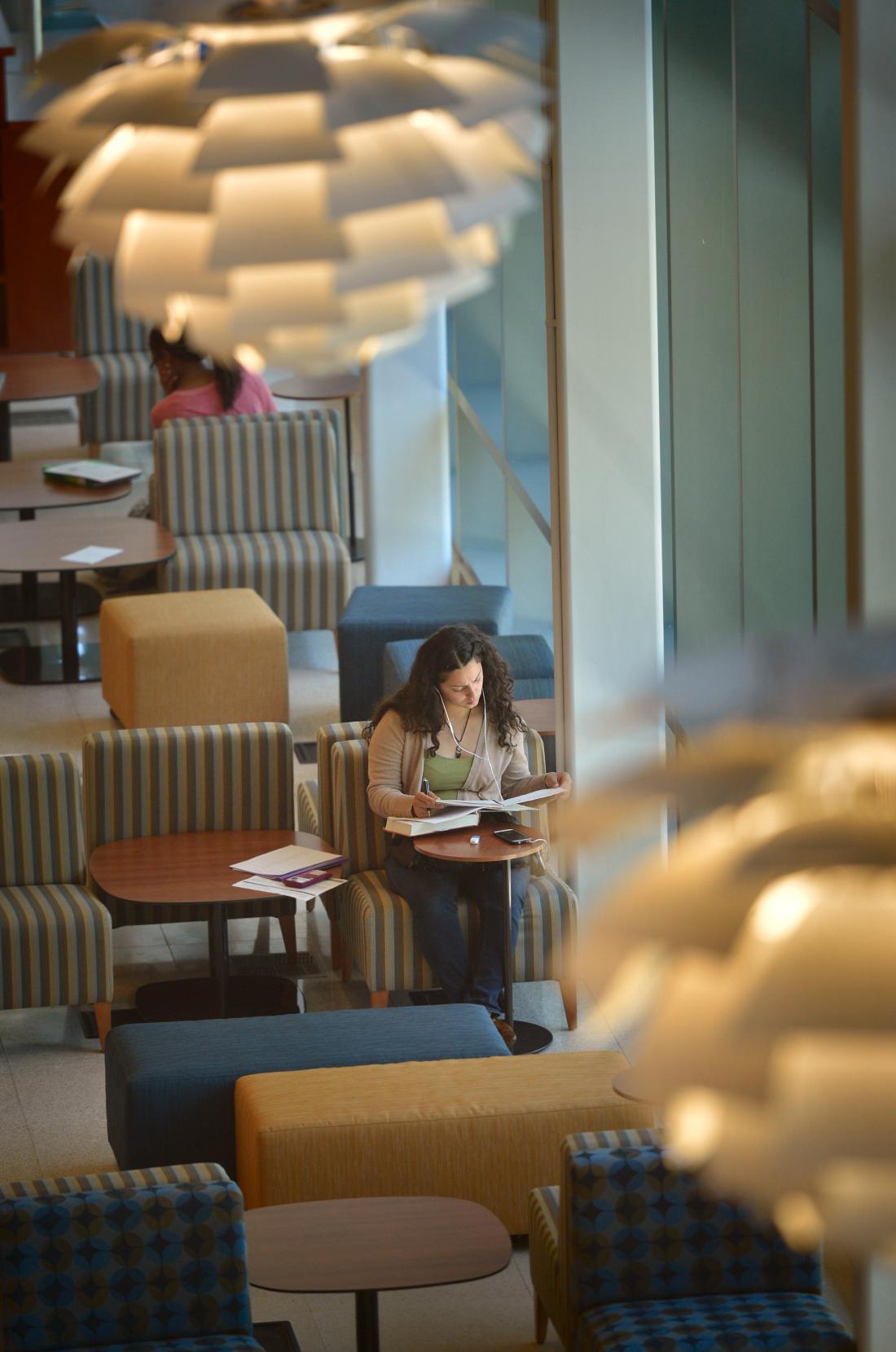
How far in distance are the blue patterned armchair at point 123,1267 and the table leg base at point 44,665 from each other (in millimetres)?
7455

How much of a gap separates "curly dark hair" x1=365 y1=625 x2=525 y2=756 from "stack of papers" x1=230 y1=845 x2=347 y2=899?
0.57 meters

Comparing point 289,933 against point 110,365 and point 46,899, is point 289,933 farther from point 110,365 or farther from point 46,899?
point 110,365

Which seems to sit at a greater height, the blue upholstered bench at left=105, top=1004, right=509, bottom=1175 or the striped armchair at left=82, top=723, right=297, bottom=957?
the striped armchair at left=82, top=723, right=297, bottom=957

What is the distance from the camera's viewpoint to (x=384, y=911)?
7402mm

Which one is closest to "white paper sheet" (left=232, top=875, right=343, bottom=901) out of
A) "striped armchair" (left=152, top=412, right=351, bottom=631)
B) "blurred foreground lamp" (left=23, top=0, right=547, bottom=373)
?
"striped armchair" (left=152, top=412, right=351, bottom=631)

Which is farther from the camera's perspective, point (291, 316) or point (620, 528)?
point (620, 528)

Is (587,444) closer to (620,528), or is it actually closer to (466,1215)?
(620,528)

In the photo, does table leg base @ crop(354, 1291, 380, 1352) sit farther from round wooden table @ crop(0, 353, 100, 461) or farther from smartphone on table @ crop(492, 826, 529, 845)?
round wooden table @ crop(0, 353, 100, 461)

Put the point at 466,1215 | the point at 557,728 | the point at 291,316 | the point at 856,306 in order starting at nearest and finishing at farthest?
the point at 291,316 < the point at 856,306 < the point at 466,1215 < the point at 557,728

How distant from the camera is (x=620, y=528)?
310 inches

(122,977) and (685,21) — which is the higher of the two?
(685,21)

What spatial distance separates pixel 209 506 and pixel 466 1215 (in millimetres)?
Answer: 7212

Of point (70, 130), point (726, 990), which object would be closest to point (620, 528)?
point (70, 130)

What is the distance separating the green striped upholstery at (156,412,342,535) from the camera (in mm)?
11695
